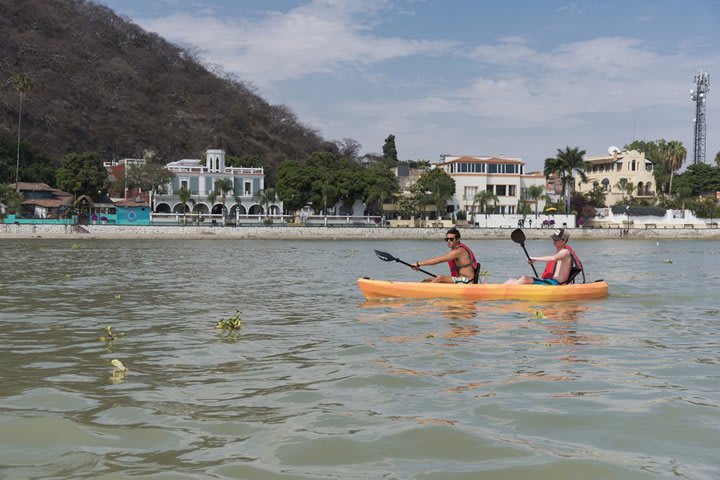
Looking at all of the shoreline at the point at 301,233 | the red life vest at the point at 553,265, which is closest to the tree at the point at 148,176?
the shoreline at the point at 301,233

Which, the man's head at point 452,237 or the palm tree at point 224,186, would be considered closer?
the man's head at point 452,237

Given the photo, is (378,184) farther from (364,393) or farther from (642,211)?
(364,393)

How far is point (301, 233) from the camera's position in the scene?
73.6 m

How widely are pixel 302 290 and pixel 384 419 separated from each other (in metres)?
14.0

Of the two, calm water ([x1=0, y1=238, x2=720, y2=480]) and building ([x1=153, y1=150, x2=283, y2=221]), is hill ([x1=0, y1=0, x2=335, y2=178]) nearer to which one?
building ([x1=153, y1=150, x2=283, y2=221])

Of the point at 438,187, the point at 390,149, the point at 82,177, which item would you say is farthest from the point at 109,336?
the point at 390,149

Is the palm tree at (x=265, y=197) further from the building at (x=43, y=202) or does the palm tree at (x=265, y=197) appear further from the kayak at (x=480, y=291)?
the kayak at (x=480, y=291)

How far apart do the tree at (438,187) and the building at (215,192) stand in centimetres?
1918

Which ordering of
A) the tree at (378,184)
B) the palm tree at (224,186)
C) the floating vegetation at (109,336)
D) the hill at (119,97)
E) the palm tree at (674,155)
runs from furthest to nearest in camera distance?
1. the hill at (119,97)
2. the palm tree at (674,155)
3. the tree at (378,184)
4. the palm tree at (224,186)
5. the floating vegetation at (109,336)

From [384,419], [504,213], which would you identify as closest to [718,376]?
[384,419]

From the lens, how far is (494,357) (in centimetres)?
982

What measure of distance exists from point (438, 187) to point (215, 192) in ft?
92.6

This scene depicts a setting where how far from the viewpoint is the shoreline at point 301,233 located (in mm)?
63906

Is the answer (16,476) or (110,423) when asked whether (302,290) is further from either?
(16,476)
